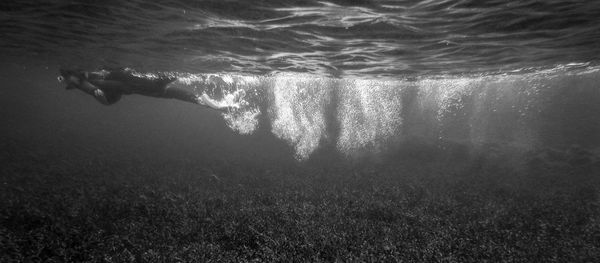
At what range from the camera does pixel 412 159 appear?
2922 cm

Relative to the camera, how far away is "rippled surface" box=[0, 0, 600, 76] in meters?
10.2

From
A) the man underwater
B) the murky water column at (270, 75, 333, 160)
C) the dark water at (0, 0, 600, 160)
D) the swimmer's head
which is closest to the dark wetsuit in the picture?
the man underwater

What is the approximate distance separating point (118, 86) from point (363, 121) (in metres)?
30.0

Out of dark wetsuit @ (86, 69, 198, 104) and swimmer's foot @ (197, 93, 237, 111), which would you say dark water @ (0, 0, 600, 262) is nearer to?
swimmer's foot @ (197, 93, 237, 111)

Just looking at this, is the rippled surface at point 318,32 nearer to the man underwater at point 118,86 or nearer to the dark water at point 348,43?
the dark water at point 348,43

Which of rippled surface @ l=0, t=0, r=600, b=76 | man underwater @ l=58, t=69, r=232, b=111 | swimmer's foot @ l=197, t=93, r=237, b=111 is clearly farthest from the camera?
swimmer's foot @ l=197, t=93, r=237, b=111

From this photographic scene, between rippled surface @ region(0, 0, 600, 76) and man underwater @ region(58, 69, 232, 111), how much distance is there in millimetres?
1949

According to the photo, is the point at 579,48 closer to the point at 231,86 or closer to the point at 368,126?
the point at 368,126

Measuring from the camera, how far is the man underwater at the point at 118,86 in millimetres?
14766

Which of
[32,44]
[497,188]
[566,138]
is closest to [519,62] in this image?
[497,188]

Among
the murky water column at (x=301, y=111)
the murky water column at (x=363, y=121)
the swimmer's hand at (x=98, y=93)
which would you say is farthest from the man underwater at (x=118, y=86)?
the murky water column at (x=363, y=121)

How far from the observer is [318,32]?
12.9 metres

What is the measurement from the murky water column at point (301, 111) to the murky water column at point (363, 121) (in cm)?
198

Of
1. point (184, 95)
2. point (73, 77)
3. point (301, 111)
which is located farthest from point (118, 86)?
point (301, 111)
